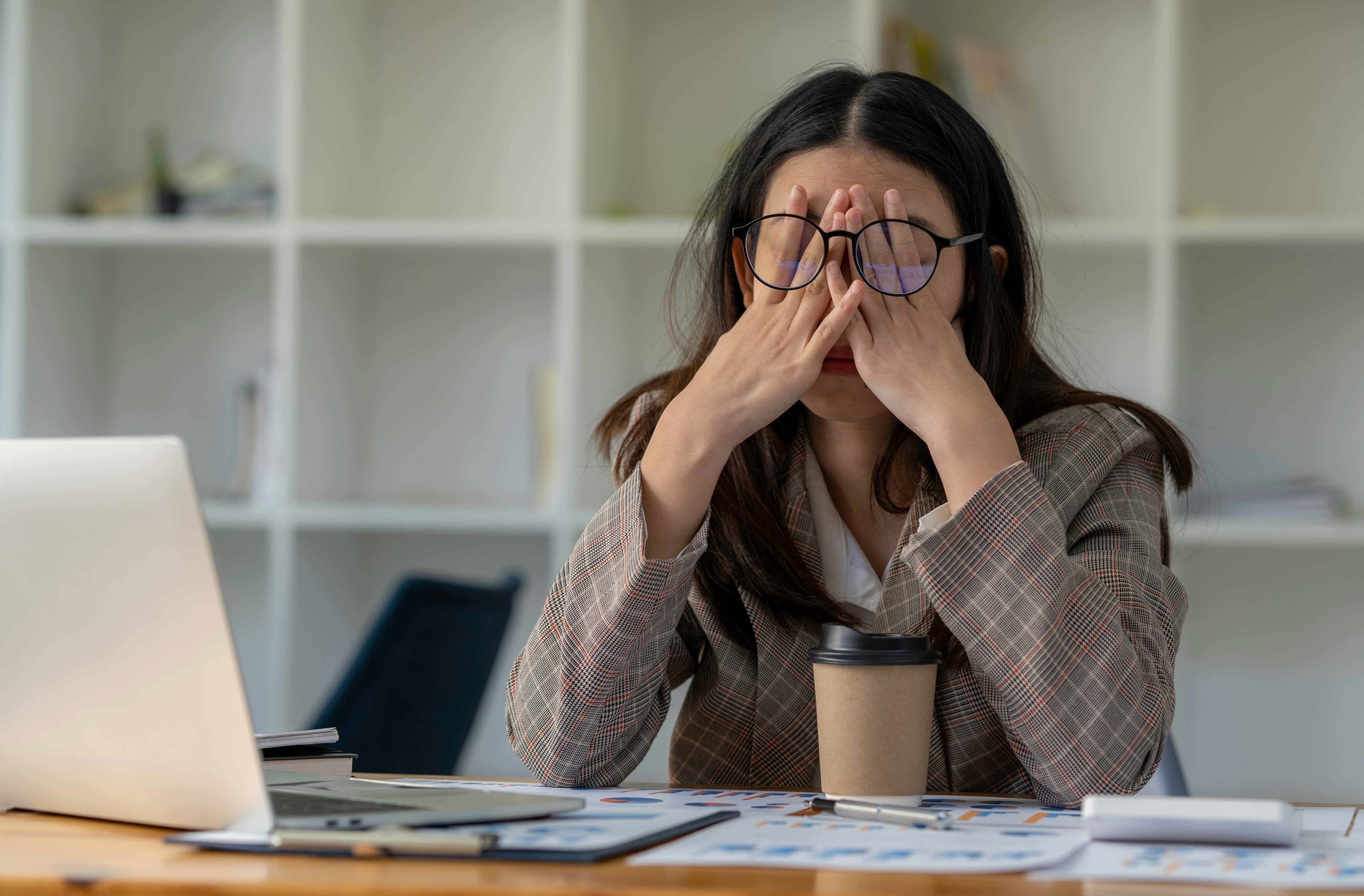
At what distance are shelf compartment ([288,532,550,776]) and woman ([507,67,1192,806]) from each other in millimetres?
1323

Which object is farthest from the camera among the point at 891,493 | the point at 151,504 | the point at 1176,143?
the point at 1176,143

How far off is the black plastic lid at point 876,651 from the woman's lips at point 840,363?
0.35 m

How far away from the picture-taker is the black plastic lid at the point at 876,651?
0.81 metres

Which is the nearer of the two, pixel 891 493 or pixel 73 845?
pixel 73 845

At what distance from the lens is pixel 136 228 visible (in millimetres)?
2396

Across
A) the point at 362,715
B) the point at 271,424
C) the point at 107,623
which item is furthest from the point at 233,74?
the point at 107,623

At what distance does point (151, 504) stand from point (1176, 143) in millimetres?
1963

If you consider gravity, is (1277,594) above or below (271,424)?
below

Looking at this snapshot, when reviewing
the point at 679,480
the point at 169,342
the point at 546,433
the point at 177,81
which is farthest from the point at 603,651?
the point at 177,81

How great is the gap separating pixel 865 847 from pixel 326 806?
30cm

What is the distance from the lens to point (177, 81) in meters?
2.73

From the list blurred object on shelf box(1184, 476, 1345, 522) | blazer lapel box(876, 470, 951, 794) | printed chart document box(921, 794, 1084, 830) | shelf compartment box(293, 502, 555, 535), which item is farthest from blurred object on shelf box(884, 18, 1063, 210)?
printed chart document box(921, 794, 1084, 830)

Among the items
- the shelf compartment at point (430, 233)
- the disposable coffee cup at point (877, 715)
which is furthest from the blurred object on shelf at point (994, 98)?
the disposable coffee cup at point (877, 715)

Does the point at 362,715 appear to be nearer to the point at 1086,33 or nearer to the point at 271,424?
the point at 271,424
